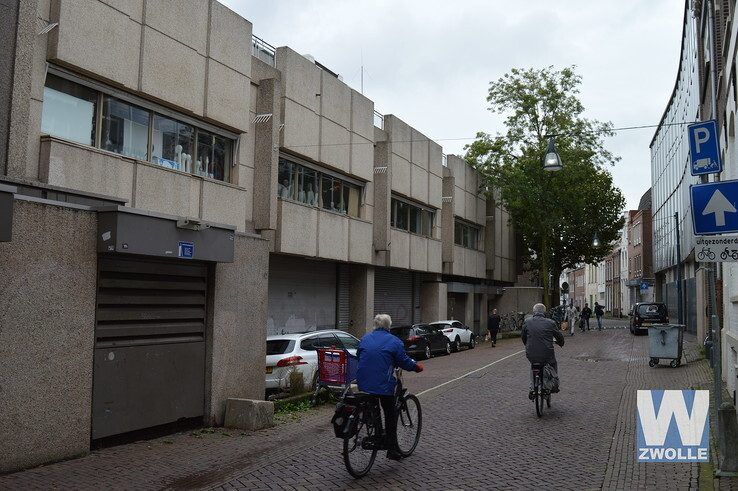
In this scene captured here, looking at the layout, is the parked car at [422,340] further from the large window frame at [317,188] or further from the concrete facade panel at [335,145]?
the concrete facade panel at [335,145]

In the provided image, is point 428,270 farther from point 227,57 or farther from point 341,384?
point 341,384

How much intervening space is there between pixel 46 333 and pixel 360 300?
1811 cm

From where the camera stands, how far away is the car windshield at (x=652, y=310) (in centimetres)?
3675

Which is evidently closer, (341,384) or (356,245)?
(341,384)

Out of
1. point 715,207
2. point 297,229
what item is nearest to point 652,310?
point 297,229

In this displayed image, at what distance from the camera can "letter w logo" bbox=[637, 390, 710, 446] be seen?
6570 mm

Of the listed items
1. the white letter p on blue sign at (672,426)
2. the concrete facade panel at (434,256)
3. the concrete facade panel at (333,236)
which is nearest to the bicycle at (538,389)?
the white letter p on blue sign at (672,426)

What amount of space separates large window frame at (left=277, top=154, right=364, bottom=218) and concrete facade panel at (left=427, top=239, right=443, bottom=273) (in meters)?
6.95

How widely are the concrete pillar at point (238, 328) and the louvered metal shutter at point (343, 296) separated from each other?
538 inches

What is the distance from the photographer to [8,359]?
24.0 feet

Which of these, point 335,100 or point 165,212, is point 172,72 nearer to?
point 165,212

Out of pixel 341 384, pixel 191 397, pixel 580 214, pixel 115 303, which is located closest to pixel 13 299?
pixel 115 303

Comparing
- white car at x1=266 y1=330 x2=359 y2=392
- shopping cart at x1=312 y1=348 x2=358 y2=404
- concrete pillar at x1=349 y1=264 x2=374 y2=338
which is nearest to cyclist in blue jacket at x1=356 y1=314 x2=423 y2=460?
shopping cart at x1=312 y1=348 x2=358 y2=404

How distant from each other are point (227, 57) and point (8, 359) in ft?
36.3
